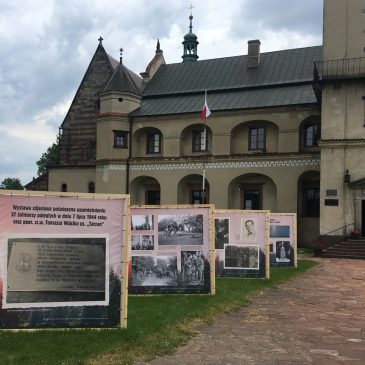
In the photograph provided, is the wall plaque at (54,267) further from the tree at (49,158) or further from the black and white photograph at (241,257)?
the tree at (49,158)

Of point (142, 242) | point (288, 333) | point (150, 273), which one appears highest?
point (142, 242)

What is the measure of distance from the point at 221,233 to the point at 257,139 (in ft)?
67.1

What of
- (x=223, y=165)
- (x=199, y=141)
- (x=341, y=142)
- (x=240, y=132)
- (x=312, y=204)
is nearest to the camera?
(x=341, y=142)

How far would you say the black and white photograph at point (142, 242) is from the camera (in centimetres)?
1055


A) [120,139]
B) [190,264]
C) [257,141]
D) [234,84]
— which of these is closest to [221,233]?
[190,264]

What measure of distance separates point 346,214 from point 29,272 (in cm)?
2120

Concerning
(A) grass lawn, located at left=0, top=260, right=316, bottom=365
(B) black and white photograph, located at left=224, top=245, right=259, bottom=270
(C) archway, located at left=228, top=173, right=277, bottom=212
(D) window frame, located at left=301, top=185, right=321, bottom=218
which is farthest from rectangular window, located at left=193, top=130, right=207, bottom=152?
(A) grass lawn, located at left=0, top=260, right=316, bottom=365

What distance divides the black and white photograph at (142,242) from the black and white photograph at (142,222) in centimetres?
19

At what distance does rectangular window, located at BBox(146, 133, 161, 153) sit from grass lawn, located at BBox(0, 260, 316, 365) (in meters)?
26.9

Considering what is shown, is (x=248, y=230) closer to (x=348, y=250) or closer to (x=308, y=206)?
(x=348, y=250)

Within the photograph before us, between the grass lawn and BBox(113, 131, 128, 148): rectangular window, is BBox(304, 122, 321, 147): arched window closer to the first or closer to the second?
BBox(113, 131, 128, 148): rectangular window

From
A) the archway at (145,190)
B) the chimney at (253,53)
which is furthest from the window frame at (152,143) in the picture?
the chimney at (253,53)

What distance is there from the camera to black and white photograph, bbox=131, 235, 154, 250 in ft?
34.6

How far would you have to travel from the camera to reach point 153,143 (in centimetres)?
3672
